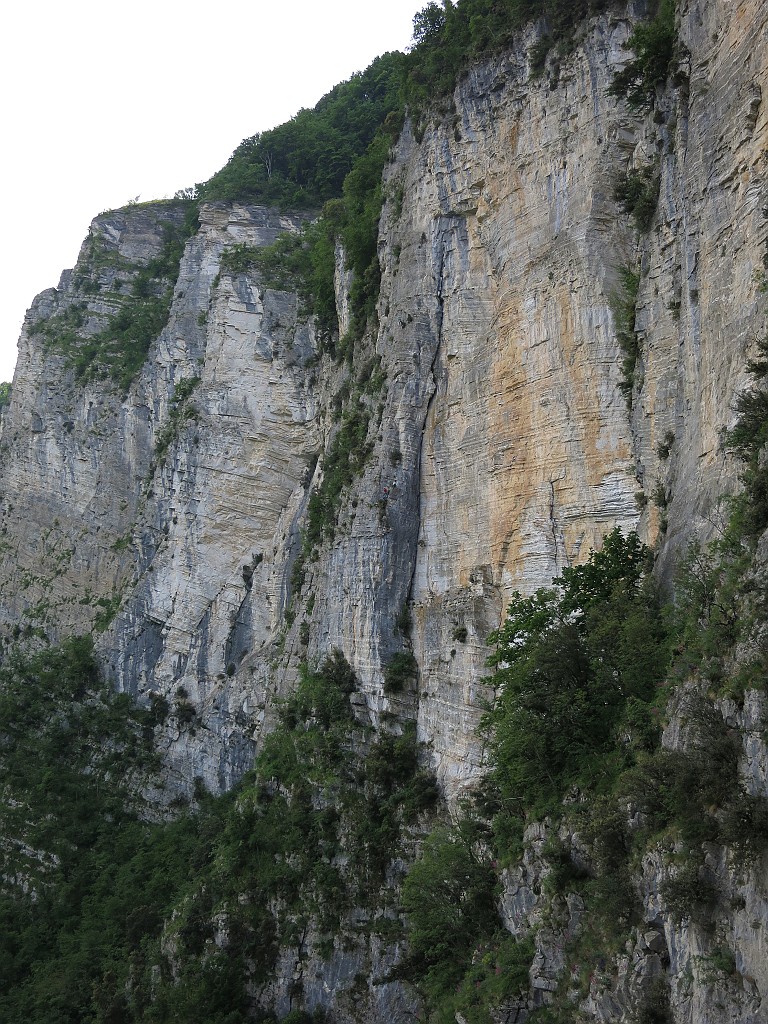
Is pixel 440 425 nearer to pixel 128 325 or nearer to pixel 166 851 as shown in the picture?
pixel 166 851

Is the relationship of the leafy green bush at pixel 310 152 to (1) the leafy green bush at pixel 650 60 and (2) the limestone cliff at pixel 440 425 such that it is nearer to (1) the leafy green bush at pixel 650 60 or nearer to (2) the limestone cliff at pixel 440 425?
(2) the limestone cliff at pixel 440 425

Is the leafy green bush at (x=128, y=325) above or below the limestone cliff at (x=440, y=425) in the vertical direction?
above

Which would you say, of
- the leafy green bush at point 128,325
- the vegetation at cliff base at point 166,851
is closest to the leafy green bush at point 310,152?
the leafy green bush at point 128,325

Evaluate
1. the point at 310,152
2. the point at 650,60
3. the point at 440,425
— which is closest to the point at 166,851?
the point at 440,425

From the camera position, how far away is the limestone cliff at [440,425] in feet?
51.0

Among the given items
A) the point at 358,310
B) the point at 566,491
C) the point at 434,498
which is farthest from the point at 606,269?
the point at 358,310

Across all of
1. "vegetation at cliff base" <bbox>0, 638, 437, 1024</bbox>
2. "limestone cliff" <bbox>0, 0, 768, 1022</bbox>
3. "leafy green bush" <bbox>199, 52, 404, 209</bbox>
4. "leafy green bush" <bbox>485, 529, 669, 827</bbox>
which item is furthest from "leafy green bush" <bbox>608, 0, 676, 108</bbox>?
"leafy green bush" <bbox>199, 52, 404, 209</bbox>

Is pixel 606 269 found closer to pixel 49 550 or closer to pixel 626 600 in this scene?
pixel 626 600

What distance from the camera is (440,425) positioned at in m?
24.1

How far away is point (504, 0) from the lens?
939 inches

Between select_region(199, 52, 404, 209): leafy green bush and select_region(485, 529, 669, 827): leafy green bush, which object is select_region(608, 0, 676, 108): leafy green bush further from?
select_region(199, 52, 404, 209): leafy green bush

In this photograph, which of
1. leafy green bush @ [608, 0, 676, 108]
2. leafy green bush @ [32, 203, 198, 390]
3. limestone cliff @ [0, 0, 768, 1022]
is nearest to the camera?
limestone cliff @ [0, 0, 768, 1022]

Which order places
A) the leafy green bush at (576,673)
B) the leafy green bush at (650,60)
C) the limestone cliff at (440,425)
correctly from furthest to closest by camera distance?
the leafy green bush at (650,60) < the limestone cliff at (440,425) < the leafy green bush at (576,673)

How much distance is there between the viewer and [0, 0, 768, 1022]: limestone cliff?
15.6 metres
